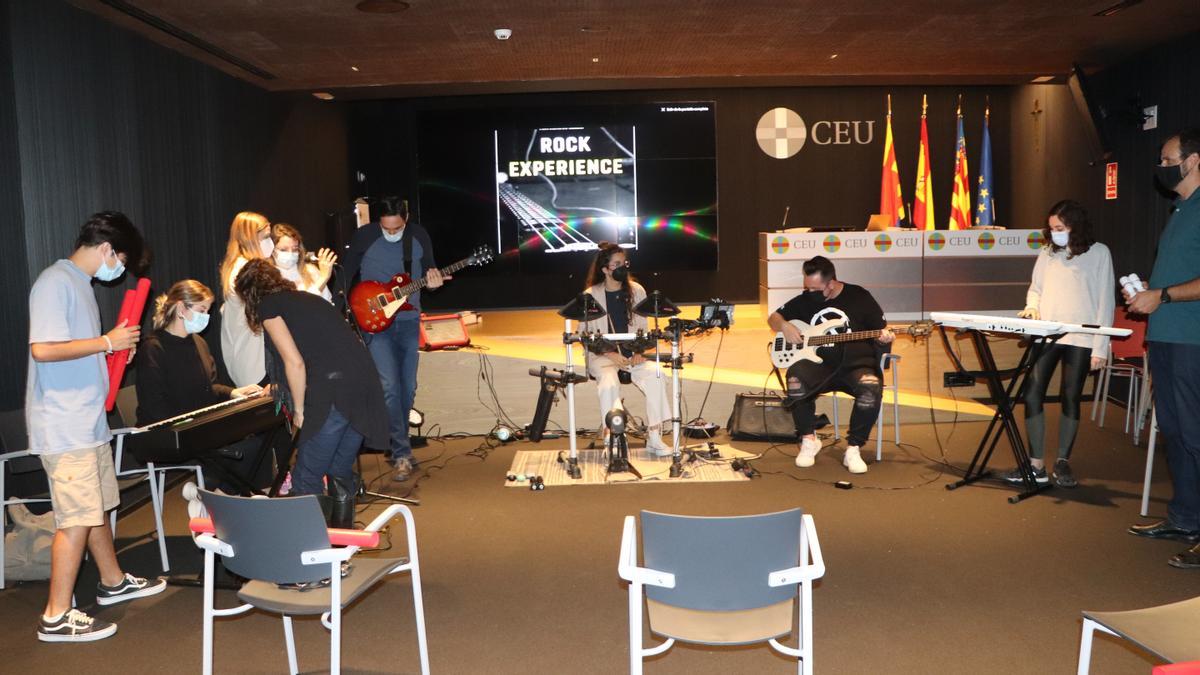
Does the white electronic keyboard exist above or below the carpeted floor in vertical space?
above

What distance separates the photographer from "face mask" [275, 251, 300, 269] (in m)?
5.23

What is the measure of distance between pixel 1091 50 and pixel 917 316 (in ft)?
8.96

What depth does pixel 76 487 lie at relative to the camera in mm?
3609

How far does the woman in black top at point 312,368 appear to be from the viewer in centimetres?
356

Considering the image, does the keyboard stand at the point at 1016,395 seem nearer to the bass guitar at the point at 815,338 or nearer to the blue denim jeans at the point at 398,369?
the bass guitar at the point at 815,338

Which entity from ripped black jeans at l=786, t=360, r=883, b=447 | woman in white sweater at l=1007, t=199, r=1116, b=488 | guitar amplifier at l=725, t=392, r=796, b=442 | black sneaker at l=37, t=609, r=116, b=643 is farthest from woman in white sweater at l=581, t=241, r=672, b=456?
black sneaker at l=37, t=609, r=116, b=643

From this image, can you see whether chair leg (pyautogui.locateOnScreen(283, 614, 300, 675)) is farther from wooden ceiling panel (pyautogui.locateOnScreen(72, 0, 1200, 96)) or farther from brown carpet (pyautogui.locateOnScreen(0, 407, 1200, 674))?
wooden ceiling panel (pyautogui.locateOnScreen(72, 0, 1200, 96))

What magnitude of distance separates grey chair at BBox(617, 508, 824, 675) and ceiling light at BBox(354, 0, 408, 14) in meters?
4.21

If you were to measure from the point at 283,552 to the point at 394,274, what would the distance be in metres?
3.60

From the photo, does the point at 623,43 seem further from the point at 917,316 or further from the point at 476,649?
the point at 476,649

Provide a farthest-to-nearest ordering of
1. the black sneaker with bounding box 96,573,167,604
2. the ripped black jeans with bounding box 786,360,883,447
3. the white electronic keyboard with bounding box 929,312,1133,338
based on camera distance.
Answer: the ripped black jeans with bounding box 786,360,883,447 < the white electronic keyboard with bounding box 929,312,1133,338 < the black sneaker with bounding box 96,573,167,604

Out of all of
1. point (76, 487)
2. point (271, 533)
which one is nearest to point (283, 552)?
point (271, 533)

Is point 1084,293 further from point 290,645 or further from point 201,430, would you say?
point 201,430

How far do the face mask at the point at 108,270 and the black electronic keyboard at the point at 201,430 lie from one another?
24.0 inches
